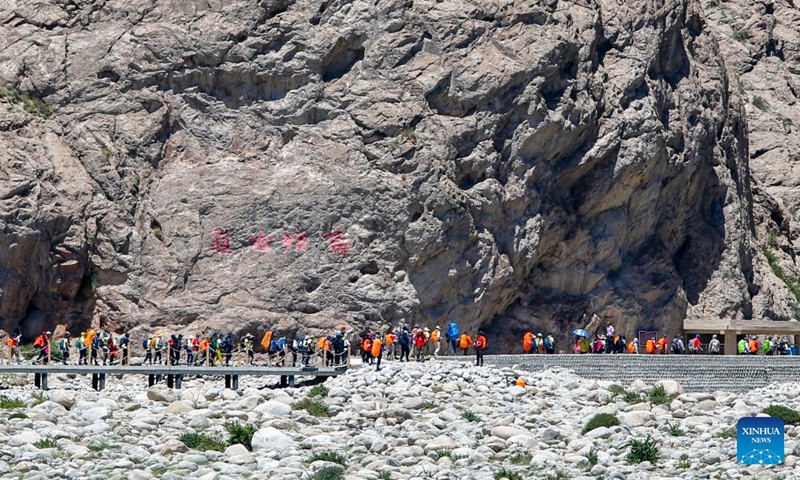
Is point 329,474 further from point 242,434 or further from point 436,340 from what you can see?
point 436,340

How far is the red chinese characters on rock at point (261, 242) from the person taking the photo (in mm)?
56344

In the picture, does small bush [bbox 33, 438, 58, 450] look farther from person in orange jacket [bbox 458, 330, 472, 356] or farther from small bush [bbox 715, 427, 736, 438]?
person in orange jacket [bbox 458, 330, 472, 356]

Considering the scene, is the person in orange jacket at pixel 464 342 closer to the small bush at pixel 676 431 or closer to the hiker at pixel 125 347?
the hiker at pixel 125 347

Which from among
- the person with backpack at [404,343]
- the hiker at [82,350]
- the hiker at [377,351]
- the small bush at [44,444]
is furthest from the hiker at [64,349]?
the small bush at [44,444]

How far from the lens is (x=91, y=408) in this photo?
4181 cm

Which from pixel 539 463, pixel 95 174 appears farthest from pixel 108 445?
pixel 95 174

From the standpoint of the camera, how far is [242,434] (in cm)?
3922

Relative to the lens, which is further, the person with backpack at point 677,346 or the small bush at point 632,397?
the person with backpack at point 677,346

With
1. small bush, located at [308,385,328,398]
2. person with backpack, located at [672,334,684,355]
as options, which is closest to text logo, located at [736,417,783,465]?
small bush, located at [308,385,328,398]

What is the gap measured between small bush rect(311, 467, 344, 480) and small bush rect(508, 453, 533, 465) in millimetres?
4399

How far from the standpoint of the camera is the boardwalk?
47.2m

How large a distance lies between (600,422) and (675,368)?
32.3 feet

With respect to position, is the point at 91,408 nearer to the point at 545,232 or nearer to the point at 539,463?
the point at 539,463

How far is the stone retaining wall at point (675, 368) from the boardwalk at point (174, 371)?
5430mm
